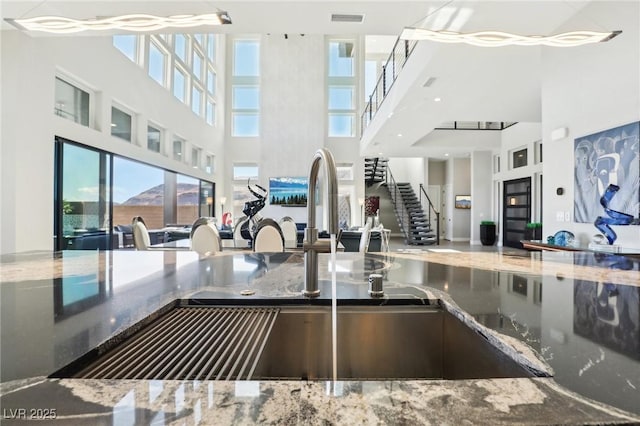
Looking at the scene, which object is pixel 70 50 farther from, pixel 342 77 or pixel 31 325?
pixel 342 77

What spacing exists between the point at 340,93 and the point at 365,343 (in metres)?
11.9

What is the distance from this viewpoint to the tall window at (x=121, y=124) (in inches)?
233

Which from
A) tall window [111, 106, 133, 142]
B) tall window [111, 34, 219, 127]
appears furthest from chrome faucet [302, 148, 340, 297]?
tall window [111, 34, 219, 127]

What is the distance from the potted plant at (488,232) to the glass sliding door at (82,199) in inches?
384

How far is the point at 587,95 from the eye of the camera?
3.40m

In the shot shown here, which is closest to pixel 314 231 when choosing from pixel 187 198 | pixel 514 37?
pixel 514 37

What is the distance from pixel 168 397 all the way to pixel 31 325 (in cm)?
54

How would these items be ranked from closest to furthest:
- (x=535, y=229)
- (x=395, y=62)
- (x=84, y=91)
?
(x=84, y=91) → (x=395, y=62) → (x=535, y=229)

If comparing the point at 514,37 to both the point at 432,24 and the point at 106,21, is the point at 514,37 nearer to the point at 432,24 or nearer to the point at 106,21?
the point at 432,24

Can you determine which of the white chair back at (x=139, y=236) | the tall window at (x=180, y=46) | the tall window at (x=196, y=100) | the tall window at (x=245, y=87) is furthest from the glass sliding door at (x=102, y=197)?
the tall window at (x=245, y=87)

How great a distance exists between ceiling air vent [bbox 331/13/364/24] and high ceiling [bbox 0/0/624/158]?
60 millimetres

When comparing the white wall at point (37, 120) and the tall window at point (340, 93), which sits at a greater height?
the tall window at point (340, 93)

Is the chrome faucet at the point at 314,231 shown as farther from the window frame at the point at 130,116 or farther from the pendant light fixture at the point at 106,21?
the window frame at the point at 130,116

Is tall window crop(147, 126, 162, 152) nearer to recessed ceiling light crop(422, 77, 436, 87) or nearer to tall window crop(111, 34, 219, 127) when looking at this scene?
tall window crop(111, 34, 219, 127)
